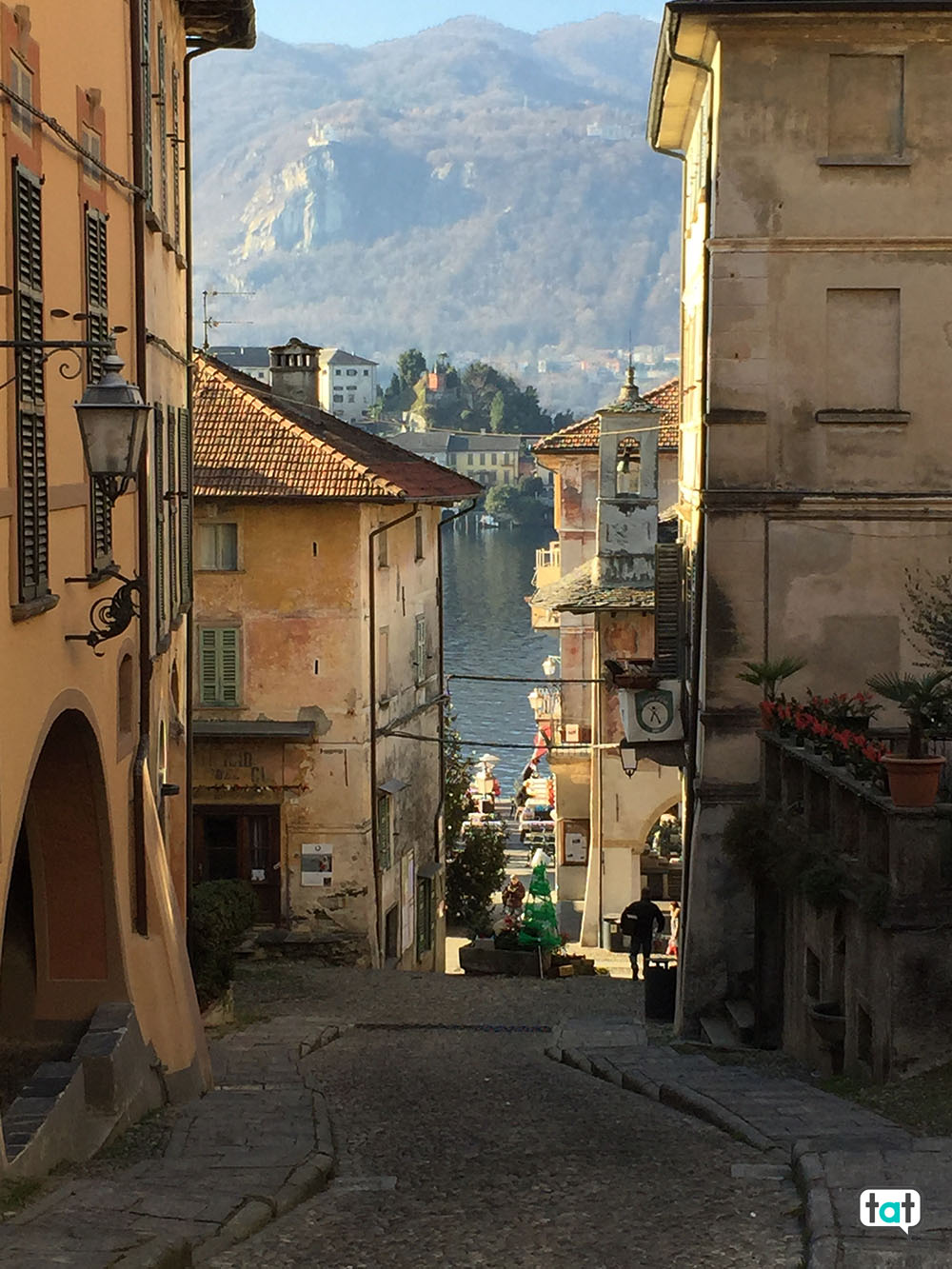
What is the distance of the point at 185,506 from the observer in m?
21.1

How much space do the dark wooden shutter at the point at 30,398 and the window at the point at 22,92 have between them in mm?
230

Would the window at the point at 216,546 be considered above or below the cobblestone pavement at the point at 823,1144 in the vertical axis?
above

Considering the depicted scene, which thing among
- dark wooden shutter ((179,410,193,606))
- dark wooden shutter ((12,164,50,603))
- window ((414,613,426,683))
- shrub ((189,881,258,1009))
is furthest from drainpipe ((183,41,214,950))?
window ((414,613,426,683))

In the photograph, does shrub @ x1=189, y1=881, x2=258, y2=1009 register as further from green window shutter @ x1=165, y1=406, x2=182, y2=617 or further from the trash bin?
the trash bin

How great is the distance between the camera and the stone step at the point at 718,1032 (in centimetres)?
2014

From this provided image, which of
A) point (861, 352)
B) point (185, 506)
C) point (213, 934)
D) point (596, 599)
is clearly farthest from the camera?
point (596, 599)

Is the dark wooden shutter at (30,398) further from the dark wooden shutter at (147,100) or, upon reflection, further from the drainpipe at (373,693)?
the drainpipe at (373,693)

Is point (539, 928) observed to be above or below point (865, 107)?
below

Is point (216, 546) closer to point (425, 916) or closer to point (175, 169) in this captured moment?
point (425, 916)

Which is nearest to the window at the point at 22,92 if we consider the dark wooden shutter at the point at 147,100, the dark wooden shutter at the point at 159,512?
the dark wooden shutter at the point at 147,100

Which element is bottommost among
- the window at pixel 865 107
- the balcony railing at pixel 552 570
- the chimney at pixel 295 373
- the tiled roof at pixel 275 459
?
the balcony railing at pixel 552 570

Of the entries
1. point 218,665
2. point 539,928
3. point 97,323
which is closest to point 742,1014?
point 539,928

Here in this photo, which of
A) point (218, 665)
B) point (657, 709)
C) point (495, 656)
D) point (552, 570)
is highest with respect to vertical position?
point (552, 570)

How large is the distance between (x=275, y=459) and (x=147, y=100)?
1398 centimetres
